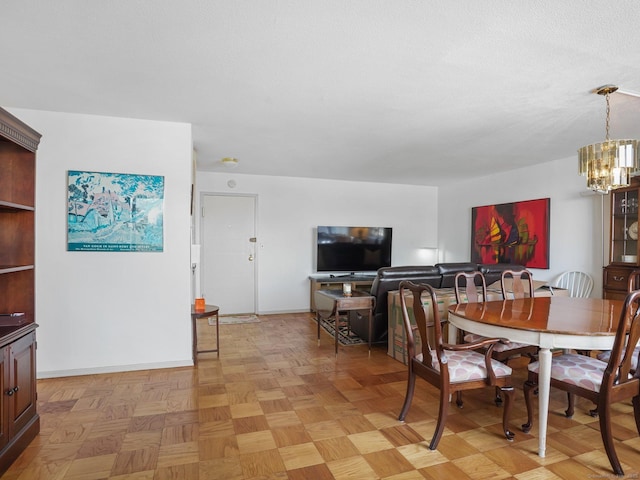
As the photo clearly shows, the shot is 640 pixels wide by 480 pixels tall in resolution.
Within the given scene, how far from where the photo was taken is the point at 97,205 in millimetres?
3236

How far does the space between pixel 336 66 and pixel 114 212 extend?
231 centimetres

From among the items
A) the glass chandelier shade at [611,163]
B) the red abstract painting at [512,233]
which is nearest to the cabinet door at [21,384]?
the glass chandelier shade at [611,163]

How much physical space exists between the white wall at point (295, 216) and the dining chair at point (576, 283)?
2.73 m

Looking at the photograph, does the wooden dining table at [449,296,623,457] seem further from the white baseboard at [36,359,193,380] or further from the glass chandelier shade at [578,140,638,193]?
the white baseboard at [36,359,193,380]

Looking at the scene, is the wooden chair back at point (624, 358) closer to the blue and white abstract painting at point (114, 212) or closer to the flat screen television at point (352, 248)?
the blue and white abstract painting at point (114, 212)

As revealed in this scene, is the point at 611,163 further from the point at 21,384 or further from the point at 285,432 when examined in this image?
the point at 21,384

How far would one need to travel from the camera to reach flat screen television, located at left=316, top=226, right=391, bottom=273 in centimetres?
620

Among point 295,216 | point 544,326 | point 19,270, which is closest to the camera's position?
point 544,326

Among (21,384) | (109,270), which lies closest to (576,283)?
(109,270)

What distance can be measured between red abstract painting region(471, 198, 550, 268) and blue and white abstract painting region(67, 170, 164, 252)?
4728mm

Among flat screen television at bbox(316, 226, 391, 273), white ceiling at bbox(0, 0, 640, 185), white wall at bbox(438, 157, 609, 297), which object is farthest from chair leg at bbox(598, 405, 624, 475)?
flat screen television at bbox(316, 226, 391, 273)

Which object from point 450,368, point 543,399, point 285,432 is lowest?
point 285,432

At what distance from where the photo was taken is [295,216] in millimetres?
6219

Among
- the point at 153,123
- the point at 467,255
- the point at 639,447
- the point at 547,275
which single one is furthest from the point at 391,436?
the point at 467,255
